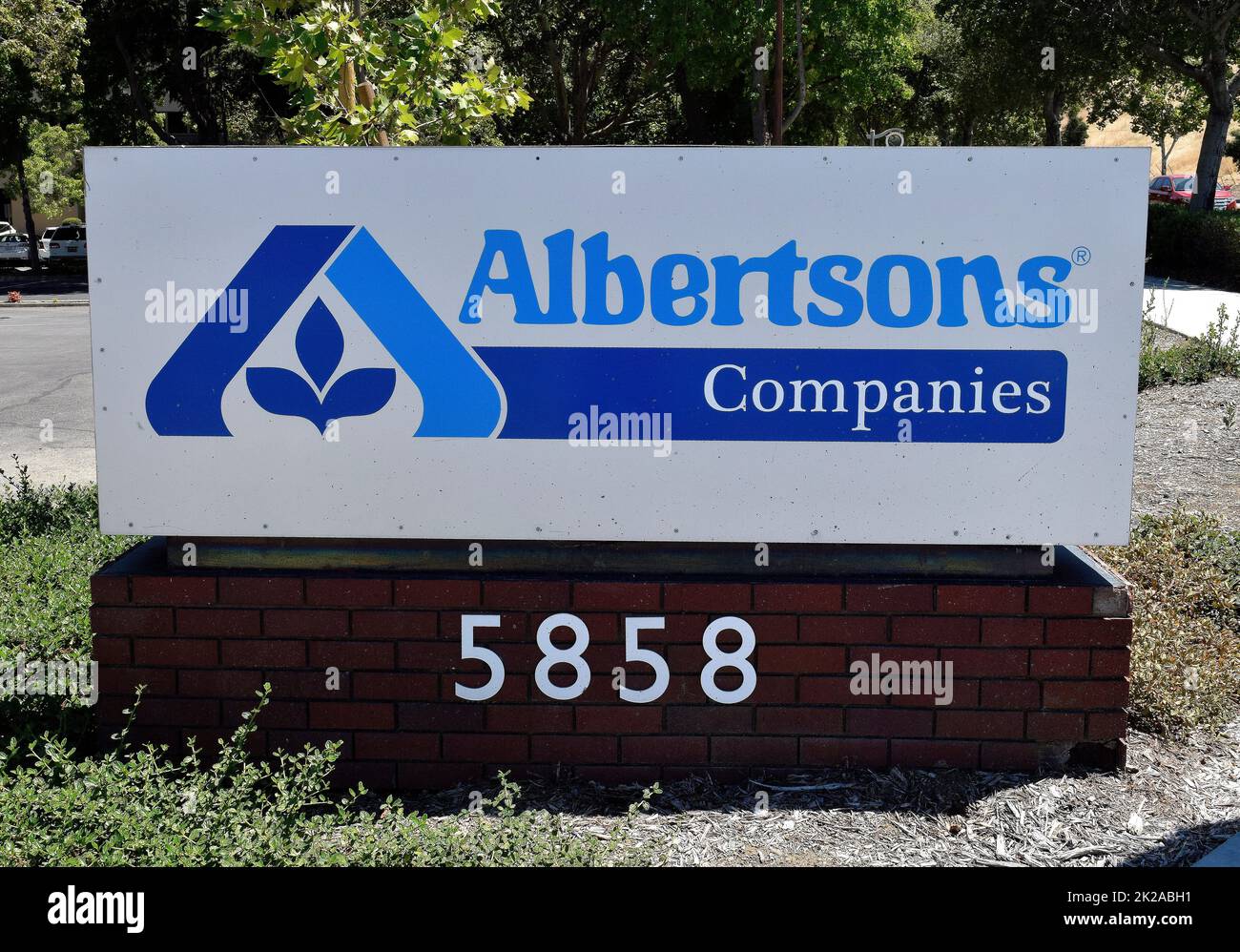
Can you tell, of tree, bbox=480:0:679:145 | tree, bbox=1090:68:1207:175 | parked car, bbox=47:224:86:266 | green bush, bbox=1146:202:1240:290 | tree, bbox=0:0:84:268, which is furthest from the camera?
parked car, bbox=47:224:86:266

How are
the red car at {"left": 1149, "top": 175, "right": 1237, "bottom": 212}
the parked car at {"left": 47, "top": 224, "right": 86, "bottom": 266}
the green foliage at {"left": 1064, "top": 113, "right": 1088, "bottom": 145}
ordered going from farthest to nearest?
1. the green foliage at {"left": 1064, "top": 113, "right": 1088, "bottom": 145}
2. the red car at {"left": 1149, "top": 175, "right": 1237, "bottom": 212}
3. the parked car at {"left": 47, "top": 224, "right": 86, "bottom": 266}

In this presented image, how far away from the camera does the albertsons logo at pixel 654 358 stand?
13.3 ft

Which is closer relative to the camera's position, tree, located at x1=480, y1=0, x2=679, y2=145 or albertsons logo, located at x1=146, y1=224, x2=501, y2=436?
albertsons logo, located at x1=146, y1=224, x2=501, y2=436

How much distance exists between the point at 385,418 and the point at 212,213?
862 mm

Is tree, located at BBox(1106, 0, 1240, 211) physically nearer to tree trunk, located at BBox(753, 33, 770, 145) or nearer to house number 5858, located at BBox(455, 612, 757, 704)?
tree trunk, located at BBox(753, 33, 770, 145)

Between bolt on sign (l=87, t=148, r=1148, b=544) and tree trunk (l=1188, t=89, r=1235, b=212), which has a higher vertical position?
tree trunk (l=1188, t=89, r=1235, b=212)

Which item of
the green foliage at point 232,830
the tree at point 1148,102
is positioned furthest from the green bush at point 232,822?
the tree at point 1148,102

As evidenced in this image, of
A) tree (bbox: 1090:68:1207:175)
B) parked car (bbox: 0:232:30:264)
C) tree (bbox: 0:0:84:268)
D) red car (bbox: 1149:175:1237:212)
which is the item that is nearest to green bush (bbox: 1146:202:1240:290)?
tree (bbox: 1090:68:1207:175)

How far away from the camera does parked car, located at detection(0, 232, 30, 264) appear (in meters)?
43.0

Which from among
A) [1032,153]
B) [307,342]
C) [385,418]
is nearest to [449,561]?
[385,418]

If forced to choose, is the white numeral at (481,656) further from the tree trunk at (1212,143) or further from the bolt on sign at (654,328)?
the tree trunk at (1212,143)

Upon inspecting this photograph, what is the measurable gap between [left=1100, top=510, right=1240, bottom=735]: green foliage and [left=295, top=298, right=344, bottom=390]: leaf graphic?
317cm

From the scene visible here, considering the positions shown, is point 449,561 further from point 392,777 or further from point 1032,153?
point 1032,153

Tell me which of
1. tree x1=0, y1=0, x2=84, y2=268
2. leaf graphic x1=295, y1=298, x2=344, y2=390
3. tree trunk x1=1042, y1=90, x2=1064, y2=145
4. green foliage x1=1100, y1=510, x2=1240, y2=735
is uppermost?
tree trunk x1=1042, y1=90, x2=1064, y2=145
